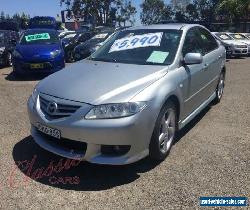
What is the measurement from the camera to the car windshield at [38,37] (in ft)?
38.4

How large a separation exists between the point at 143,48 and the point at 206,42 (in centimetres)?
158

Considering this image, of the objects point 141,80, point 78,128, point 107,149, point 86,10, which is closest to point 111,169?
point 107,149

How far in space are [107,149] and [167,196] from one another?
780 mm

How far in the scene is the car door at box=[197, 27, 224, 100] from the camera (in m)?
5.93

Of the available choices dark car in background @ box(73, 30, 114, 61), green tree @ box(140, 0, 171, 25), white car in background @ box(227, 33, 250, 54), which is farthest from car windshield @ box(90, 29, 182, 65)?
green tree @ box(140, 0, 171, 25)

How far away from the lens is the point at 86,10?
36.2 meters

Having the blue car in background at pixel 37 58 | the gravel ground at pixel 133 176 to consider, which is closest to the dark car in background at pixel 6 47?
the blue car in background at pixel 37 58

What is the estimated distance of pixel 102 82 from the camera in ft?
14.2

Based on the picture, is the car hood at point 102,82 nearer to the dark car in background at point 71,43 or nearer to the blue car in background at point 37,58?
the blue car in background at point 37,58

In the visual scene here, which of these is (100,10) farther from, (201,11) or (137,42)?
(137,42)

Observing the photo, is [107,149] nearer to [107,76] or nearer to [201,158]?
[107,76]

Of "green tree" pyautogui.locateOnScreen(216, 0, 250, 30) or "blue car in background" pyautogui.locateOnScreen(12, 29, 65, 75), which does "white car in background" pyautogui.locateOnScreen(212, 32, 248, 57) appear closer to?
"blue car in background" pyautogui.locateOnScreen(12, 29, 65, 75)

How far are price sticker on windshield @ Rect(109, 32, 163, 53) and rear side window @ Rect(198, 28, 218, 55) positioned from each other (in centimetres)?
99

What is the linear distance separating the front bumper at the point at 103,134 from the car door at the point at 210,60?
2.15 m
